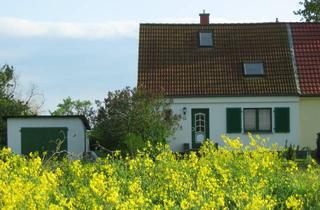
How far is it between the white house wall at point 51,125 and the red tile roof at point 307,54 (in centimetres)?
1012

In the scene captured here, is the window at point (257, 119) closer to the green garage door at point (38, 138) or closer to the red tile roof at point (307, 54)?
the red tile roof at point (307, 54)

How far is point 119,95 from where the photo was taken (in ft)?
100

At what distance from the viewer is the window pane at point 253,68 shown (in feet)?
117

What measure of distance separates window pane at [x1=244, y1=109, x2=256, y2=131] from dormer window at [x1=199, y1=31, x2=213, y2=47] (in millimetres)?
4153

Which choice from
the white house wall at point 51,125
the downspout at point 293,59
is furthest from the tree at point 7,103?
the downspout at point 293,59

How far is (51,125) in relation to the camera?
107ft

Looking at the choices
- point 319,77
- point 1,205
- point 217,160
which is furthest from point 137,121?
point 1,205

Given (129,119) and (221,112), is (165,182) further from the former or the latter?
(221,112)

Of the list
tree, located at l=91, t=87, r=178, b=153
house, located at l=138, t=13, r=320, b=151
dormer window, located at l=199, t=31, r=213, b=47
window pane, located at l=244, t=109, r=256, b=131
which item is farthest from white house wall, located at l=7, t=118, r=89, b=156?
dormer window, located at l=199, t=31, r=213, b=47

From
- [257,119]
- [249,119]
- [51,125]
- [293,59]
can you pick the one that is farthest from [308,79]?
[51,125]

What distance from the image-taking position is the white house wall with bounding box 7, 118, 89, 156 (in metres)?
32.4

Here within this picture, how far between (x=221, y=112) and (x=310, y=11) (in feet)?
48.7

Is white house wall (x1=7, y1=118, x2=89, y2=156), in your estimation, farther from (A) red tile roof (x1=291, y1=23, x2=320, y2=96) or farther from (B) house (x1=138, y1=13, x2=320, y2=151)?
(A) red tile roof (x1=291, y1=23, x2=320, y2=96)

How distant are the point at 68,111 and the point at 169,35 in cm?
2997
